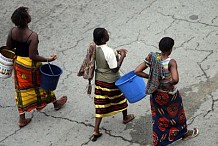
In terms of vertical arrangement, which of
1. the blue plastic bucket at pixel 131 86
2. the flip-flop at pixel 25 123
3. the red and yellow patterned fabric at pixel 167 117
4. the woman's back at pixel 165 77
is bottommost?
the flip-flop at pixel 25 123

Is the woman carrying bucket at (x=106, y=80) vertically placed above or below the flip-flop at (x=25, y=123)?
above

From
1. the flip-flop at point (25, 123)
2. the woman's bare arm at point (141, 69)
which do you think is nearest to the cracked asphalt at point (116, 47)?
the flip-flop at point (25, 123)

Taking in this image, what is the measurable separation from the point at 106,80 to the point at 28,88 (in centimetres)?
112

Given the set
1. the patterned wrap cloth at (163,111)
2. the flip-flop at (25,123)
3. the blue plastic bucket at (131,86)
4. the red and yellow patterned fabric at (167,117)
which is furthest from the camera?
the flip-flop at (25,123)

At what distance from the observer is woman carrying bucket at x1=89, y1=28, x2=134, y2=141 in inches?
198

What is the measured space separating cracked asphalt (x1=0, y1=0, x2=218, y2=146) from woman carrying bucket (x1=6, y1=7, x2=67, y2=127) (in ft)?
0.85

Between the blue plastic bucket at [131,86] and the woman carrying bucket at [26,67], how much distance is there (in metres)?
0.99

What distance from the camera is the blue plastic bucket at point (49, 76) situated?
17.9 ft

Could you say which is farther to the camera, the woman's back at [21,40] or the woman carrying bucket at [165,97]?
the woman's back at [21,40]

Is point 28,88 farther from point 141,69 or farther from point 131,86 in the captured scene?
point 141,69

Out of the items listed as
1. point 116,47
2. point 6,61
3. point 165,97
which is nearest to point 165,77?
point 165,97

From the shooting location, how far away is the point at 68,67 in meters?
6.99

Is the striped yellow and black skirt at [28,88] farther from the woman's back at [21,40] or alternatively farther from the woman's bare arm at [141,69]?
the woman's bare arm at [141,69]

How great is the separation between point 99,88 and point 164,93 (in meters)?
0.88
